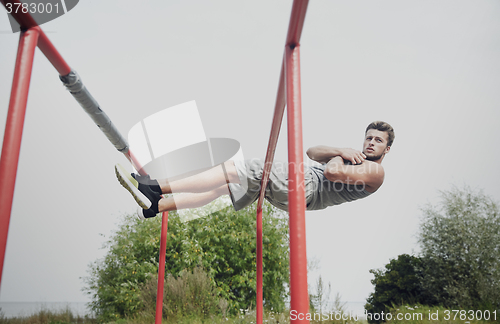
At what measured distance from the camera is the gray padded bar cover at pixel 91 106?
1.14 m

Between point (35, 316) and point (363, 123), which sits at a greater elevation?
point (363, 123)

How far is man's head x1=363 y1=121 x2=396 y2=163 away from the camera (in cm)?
185

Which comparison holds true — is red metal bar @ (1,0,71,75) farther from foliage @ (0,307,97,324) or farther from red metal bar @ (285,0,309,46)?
foliage @ (0,307,97,324)

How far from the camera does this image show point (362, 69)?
21.5 feet

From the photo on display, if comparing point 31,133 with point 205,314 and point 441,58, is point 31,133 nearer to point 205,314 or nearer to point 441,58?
point 205,314

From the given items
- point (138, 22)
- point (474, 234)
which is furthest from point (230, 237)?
point (474, 234)

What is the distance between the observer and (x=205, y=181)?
4.84 ft

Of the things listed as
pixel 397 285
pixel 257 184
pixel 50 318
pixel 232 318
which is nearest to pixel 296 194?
pixel 257 184

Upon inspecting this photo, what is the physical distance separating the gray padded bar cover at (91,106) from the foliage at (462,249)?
627 cm

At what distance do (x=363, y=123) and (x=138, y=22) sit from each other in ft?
15.1

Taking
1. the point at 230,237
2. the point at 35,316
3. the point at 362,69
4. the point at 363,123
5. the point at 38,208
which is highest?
the point at 362,69

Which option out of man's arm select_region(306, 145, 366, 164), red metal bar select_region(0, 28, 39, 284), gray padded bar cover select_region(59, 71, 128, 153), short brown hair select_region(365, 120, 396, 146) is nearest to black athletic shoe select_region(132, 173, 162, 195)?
gray padded bar cover select_region(59, 71, 128, 153)

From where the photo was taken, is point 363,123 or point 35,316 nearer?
point 35,316

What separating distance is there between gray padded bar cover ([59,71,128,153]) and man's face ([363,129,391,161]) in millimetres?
1392
